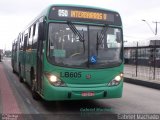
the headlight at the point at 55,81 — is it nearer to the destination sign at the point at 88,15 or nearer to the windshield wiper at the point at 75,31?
the windshield wiper at the point at 75,31

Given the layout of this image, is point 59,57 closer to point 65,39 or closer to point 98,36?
point 65,39

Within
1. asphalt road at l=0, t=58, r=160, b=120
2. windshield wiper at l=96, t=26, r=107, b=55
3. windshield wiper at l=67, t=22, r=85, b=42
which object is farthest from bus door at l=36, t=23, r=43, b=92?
windshield wiper at l=96, t=26, r=107, b=55

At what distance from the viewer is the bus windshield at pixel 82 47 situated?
33.8 feet

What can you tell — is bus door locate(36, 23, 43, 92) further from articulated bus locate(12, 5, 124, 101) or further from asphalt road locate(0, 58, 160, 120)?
asphalt road locate(0, 58, 160, 120)

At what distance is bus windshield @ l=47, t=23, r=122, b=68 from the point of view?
1030cm

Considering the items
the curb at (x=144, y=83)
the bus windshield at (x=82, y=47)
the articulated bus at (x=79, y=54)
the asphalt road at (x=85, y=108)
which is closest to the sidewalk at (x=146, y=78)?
the curb at (x=144, y=83)

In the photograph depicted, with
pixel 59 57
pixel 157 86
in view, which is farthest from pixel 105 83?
pixel 157 86

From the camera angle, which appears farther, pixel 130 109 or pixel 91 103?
pixel 91 103

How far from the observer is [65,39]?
10.4m

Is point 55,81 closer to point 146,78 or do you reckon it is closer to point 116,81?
point 116,81

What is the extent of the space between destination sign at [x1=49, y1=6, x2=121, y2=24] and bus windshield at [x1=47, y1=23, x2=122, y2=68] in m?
0.22

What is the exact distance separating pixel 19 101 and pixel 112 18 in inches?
160

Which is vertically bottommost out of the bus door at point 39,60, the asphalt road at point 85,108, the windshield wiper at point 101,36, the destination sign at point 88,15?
the asphalt road at point 85,108

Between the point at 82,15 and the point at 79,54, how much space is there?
117cm
